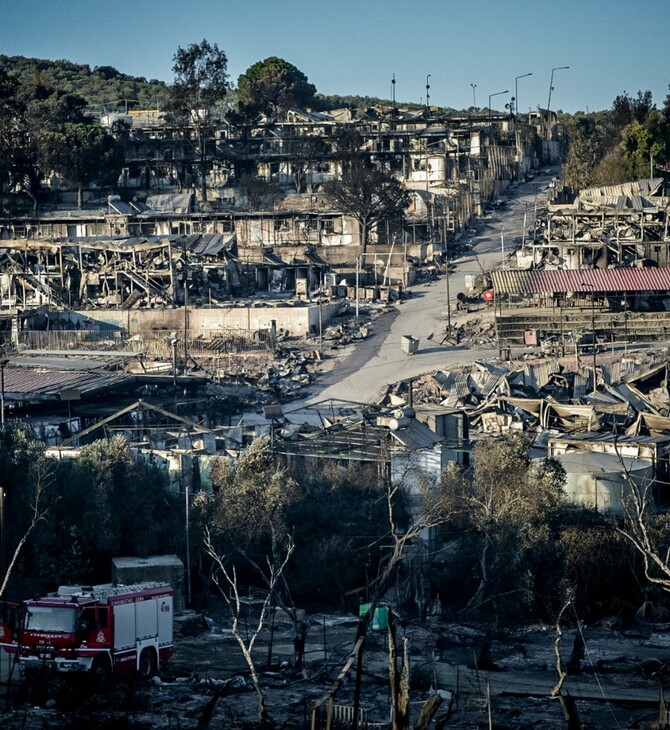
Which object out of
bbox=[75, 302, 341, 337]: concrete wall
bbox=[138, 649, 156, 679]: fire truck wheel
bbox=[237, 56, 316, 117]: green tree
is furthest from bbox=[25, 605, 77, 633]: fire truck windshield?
bbox=[237, 56, 316, 117]: green tree

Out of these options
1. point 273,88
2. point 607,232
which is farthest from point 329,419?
point 273,88

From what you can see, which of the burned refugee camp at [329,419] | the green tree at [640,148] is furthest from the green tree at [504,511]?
the green tree at [640,148]

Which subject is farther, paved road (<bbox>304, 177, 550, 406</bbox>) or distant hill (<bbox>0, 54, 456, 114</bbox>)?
distant hill (<bbox>0, 54, 456, 114</bbox>)

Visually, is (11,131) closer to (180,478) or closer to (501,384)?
(501,384)

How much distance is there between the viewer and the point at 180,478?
2548cm

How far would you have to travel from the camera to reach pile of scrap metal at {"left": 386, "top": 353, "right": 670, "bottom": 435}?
31.1m

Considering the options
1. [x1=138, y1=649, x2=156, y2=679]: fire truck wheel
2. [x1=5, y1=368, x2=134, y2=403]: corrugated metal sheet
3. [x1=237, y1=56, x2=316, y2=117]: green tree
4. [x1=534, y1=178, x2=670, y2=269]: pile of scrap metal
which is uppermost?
[x1=237, y1=56, x2=316, y2=117]: green tree

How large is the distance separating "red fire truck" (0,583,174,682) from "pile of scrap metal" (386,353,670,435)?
13474mm

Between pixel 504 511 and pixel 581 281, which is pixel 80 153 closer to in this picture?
pixel 581 281

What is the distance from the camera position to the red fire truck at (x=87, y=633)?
1797 centimetres

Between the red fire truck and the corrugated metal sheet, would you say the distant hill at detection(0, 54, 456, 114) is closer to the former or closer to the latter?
the corrugated metal sheet

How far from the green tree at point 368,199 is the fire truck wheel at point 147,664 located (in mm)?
34619

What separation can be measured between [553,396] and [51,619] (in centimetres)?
1763

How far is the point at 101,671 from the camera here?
18.0 meters
